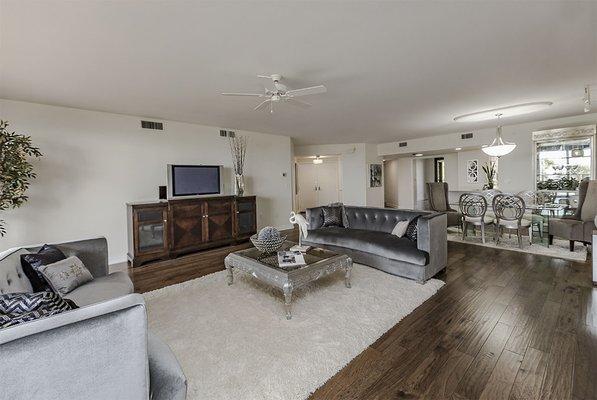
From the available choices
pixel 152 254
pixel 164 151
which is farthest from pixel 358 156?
pixel 152 254

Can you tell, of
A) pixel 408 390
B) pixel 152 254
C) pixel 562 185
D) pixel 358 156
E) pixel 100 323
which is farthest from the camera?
pixel 358 156

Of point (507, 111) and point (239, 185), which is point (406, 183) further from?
point (239, 185)

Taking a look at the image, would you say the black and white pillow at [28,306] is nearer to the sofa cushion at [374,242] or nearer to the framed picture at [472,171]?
the sofa cushion at [374,242]

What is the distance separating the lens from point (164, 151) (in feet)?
16.7

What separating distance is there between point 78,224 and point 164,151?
181cm

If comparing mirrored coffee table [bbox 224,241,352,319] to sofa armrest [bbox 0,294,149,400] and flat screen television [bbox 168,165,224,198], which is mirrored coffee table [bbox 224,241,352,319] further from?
flat screen television [bbox 168,165,224,198]

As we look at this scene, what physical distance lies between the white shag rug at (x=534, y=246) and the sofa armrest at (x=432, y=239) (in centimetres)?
205

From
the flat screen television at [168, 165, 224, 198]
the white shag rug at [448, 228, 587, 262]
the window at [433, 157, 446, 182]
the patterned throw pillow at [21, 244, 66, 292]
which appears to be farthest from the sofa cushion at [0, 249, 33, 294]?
the window at [433, 157, 446, 182]

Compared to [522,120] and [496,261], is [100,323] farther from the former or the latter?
[522,120]

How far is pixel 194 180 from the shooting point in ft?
16.7

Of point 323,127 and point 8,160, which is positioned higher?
point 323,127

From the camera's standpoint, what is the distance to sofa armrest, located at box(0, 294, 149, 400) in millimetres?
807

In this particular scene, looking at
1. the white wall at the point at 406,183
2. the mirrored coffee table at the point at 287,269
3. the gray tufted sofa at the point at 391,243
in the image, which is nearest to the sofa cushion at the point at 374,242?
the gray tufted sofa at the point at 391,243

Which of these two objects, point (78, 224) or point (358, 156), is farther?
point (358, 156)
